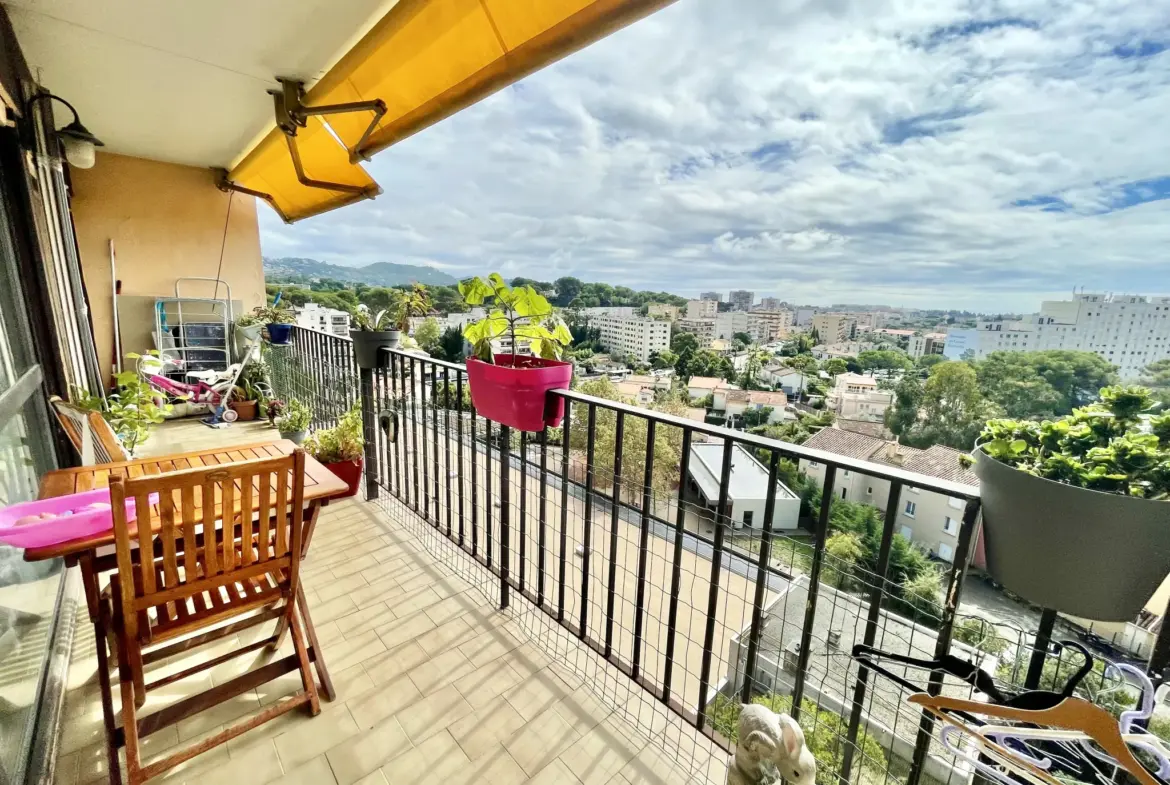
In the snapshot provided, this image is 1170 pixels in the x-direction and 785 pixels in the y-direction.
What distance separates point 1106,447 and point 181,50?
4072 mm

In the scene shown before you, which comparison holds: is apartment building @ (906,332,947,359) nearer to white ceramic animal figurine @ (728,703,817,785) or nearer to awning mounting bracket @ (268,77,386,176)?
white ceramic animal figurine @ (728,703,817,785)

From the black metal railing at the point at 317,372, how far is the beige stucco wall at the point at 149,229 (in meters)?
1.26

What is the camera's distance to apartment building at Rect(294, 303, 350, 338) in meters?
3.43

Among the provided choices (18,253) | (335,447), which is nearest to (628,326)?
(335,447)

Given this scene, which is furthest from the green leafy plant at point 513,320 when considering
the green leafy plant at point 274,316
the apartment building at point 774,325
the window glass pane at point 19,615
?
the green leafy plant at point 274,316

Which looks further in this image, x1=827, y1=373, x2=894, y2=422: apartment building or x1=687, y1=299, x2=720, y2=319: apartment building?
x1=687, y1=299, x2=720, y2=319: apartment building

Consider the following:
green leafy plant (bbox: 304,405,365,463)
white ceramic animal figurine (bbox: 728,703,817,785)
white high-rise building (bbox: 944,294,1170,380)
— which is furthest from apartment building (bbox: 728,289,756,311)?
white ceramic animal figurine (bbox: 728,703,817,785)

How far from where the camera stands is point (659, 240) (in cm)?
1605

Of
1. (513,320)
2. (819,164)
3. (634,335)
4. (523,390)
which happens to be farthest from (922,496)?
(819,164)

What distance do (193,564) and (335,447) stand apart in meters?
1.88

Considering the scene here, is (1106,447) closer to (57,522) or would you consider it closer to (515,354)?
(515,354)

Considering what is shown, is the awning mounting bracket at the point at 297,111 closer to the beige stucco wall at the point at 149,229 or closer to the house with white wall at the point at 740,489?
the house with white wall at the point at 740,489

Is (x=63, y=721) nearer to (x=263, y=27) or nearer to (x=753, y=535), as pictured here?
(x=753, y=535)

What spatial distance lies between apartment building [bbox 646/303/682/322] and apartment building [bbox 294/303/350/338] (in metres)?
2.31
